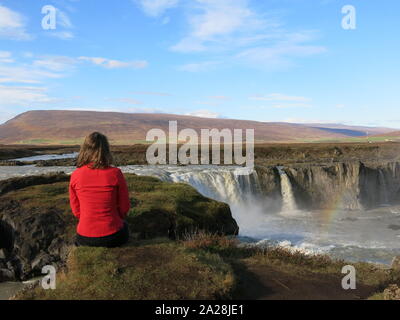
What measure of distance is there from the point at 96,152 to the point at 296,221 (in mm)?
26431

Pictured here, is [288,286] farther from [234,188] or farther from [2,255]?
[234,188]

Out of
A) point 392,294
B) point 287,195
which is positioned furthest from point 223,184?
A: point 392,294

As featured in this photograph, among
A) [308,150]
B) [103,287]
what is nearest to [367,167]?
[308,150]

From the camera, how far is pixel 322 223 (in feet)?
100

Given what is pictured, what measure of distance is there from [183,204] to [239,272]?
8.36m

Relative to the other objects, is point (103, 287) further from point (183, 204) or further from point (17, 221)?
point (183, 204)

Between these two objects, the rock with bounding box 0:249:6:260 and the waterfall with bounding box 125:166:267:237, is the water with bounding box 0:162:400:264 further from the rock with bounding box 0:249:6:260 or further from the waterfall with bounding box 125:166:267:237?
the rock with bounding box 0:249:6:260

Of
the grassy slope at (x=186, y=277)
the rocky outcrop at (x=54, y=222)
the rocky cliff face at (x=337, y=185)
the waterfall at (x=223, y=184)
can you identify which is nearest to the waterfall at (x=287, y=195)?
the rocky cliff face at (x=337, y=185)

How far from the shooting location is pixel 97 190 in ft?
24.8

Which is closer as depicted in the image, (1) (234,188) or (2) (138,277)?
(2) (138,277)

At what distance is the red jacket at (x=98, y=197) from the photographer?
7.55 m

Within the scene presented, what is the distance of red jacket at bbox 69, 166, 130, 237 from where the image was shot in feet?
24.8

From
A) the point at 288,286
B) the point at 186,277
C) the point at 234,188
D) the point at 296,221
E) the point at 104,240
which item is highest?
the point at 104,240

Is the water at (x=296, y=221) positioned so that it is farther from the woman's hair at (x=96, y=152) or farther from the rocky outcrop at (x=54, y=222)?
the woman's hair at (x=96, y=152)
